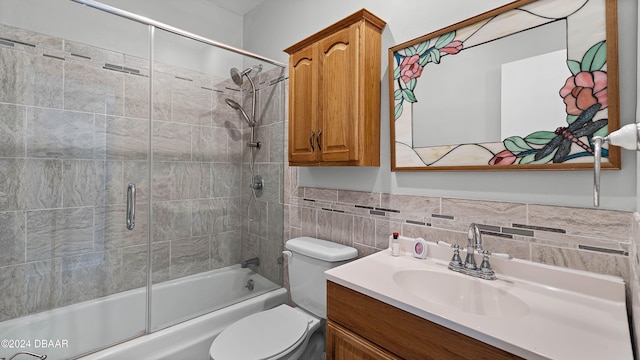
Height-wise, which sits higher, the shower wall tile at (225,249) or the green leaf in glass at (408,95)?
the green leaf in glass at (408,95)

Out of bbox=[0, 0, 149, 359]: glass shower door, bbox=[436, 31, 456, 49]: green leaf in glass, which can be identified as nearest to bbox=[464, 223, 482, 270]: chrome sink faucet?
bbox=[436, 31, 456, 49]: green leaf in glass

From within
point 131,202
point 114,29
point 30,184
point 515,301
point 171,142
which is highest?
point 114,29

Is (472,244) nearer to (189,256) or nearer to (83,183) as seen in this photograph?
(189,256)

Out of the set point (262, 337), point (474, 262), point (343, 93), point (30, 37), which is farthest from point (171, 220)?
point (474, 262)

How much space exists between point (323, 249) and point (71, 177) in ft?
4.85

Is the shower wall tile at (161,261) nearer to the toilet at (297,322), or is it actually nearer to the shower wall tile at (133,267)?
the shower wall tile at (133,267)

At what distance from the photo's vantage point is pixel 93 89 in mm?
1531

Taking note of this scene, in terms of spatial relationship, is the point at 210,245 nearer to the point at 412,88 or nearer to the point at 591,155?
the point at 412,88

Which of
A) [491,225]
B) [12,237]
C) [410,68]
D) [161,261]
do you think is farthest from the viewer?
[161,261]

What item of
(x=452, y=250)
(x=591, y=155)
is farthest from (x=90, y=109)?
(x=591, y=155)

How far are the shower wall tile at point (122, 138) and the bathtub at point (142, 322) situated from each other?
81cm

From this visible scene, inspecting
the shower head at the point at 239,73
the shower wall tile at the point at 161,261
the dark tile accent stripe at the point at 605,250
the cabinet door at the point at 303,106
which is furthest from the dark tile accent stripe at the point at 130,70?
the dark tile accent stripe at the point at 605,250

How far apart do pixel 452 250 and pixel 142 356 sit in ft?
5.27

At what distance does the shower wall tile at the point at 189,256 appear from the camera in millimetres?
1756
